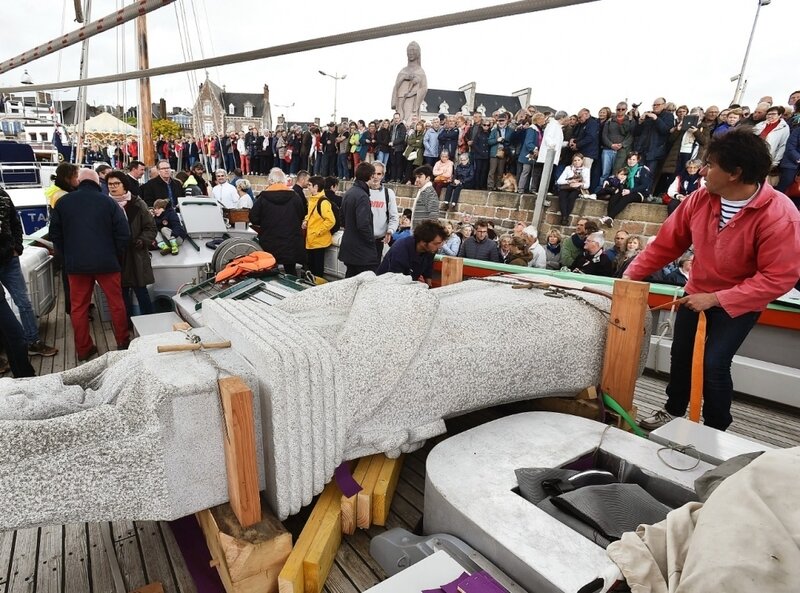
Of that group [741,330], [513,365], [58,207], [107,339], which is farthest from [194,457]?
[107,339]

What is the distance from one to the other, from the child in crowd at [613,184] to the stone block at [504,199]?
163 centimetres

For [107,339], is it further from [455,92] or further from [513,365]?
[455,92]

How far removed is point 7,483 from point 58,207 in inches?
132

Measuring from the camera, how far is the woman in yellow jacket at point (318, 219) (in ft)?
20.4

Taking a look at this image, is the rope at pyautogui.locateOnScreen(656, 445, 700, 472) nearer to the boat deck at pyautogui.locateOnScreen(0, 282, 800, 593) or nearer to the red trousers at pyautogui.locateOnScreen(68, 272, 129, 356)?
the boat deck at pyautogui.locateOnScreen(0, 282, 800, 593)

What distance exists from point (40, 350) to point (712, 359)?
526cm

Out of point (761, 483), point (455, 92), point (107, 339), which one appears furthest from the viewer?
point (455, 92)

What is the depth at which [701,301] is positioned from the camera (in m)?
2.42

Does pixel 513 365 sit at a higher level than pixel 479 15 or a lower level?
lower

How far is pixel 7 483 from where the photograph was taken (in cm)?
138

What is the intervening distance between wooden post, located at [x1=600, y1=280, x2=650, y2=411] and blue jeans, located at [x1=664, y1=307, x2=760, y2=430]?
0.36 metres

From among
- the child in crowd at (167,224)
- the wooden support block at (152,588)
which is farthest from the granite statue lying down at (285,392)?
the child in crowd at (167,224)

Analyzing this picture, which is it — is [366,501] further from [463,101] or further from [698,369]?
[463,101]

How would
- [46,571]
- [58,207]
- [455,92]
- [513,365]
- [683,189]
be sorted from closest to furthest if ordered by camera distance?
[46,571]
[513,365]
[58,207]
[683,189]
[455,92]
